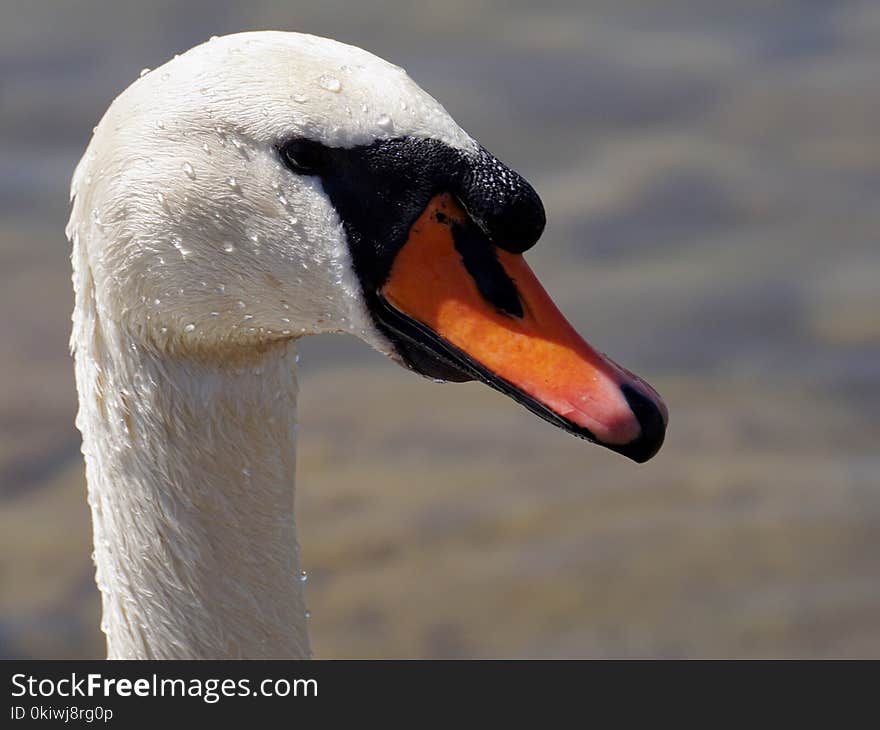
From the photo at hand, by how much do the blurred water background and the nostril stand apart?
98.1 inches

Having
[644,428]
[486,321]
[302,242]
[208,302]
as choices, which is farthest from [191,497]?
[644,428]

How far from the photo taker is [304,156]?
2.62 meters

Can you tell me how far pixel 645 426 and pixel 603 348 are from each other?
3.44 m

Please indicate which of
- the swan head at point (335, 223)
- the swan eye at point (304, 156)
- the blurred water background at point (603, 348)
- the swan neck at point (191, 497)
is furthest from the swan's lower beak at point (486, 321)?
the blurred water background at point (603, 348)

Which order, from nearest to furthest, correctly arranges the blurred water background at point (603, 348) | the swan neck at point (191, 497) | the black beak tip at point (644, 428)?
the black beak tip at point (644, 428) < the swan neck at point (191, 497) < the blurred water background at point (603, 348)

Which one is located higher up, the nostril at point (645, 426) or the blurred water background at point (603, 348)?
the blurred water background at point (603, 348)

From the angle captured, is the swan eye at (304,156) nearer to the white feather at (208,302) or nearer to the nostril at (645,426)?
the white feather at (208,302)

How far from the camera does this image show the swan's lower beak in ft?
8.58

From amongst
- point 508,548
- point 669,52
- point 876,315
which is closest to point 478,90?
point 669,52

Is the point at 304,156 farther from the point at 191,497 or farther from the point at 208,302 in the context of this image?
the point at 191,497

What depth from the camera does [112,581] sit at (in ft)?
10.4

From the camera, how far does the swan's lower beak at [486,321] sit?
2.62 metres

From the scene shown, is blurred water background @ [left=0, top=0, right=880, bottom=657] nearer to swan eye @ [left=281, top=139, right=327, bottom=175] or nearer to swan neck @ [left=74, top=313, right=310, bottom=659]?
swan neck @ [left=74, top=313, right=310, bottom=659]

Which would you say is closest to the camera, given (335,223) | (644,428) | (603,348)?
(644,428)
